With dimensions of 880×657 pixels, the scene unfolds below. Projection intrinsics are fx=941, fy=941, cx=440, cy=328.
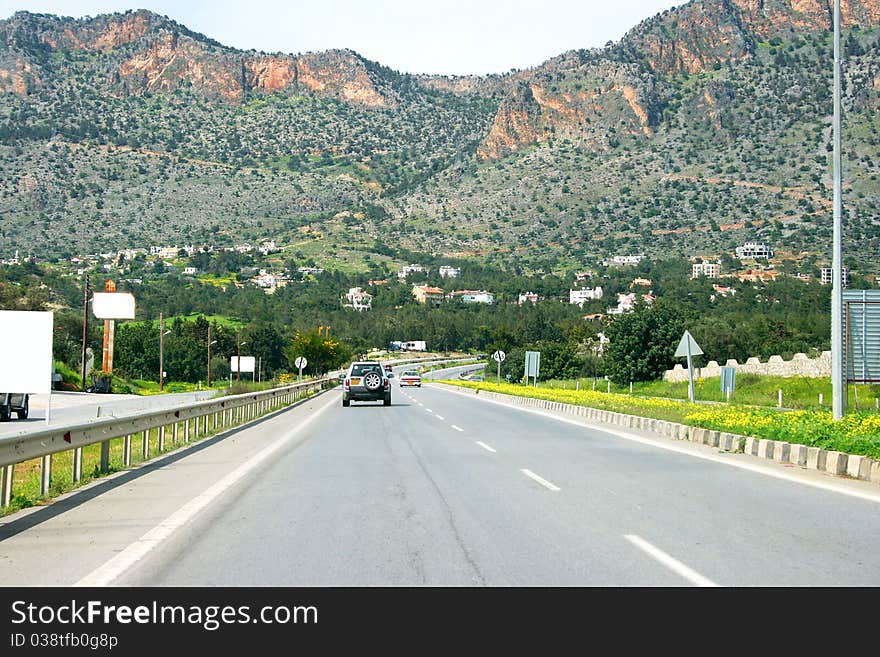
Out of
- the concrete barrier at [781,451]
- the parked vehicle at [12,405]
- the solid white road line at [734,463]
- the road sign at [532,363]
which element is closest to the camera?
the solid white road line at [734,463]

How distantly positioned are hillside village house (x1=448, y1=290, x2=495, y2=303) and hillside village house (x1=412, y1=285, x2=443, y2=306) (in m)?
2.56

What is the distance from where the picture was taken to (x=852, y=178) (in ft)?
436

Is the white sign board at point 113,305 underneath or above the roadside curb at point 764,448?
above

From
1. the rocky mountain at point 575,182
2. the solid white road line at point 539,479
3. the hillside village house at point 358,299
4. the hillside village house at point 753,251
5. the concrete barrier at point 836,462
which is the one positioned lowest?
the solid white road line at point 539,479

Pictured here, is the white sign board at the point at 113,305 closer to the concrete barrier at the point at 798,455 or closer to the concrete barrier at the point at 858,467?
the concrete barrier at the point at 798,455

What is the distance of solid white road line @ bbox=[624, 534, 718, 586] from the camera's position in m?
7.14

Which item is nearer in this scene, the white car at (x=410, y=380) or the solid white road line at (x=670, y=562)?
the solid white road line at (x=670, y=562)

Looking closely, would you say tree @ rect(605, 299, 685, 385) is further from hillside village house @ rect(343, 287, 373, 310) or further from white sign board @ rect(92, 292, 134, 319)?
hillside village house @ rect(343, 287, 373, 310)

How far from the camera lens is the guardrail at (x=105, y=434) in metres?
10.9

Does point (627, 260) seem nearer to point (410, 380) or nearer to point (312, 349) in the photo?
point (410, 380)

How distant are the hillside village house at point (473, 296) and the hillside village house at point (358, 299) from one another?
16152 mm

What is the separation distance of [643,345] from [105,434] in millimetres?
64386

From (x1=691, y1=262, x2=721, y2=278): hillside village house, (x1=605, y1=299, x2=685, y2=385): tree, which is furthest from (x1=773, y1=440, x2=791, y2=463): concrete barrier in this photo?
(x1=691, y1=262, x2=721, y2=278): hillside village house

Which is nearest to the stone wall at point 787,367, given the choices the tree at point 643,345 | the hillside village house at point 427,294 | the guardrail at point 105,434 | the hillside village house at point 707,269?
the tree at point 643,345
